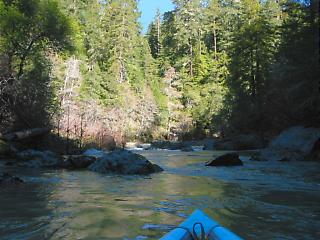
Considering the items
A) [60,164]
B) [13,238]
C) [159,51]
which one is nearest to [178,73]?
[159,51]

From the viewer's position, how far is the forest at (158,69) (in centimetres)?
1795

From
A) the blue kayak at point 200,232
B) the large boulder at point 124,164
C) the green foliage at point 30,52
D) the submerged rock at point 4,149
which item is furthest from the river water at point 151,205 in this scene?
the green foliage at point 30,52

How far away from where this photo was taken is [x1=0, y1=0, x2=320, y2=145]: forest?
1795cm

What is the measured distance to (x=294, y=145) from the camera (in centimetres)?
1694

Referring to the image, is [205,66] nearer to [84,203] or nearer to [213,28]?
[213,28]

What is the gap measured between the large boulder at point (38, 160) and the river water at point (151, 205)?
4.74ft

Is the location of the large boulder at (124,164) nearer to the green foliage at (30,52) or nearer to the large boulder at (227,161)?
the large boulder at (227,161)

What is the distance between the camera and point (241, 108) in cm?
2820

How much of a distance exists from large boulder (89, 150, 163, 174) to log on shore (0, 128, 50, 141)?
15.8 ft

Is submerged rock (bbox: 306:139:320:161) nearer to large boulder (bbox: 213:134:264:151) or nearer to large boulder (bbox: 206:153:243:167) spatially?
large boulder (bbox: 206:153:243:167)

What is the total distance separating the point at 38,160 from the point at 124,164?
3019mm

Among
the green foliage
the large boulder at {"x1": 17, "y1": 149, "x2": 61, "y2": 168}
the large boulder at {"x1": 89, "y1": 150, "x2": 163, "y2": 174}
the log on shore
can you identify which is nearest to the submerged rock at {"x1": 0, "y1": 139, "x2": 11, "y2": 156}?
the log on shore

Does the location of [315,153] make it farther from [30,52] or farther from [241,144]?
[30,52]

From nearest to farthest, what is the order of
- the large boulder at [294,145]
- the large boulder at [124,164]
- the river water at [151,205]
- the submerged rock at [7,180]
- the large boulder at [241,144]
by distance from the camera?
the river water at [151,205] < the submerged rock at [7,180] < the large boulder at [124,164] < the large boulder at [294,145] < the large boulder at [241,144]
